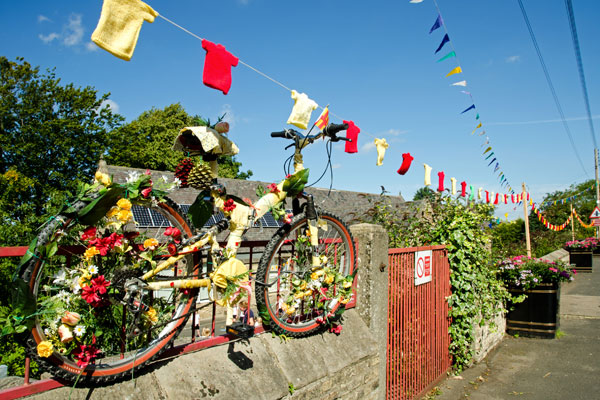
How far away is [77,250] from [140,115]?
38300 mm

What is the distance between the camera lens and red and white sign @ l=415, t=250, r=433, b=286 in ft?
15.3

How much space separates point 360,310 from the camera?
3.76 meters

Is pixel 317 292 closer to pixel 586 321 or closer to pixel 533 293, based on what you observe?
pixel 533 293

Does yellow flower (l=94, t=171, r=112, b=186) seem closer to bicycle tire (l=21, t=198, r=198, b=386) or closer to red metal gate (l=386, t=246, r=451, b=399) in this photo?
bicycle tire (l=21, t=198, r=198, b=386)

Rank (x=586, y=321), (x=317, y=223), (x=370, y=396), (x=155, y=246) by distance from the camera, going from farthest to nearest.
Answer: (x=586, y=321)
(x=370, y=396)
(x=317, y=223)
(x=155, y=246)

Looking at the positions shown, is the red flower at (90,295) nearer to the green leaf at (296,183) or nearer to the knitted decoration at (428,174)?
the green leaf at (296,183)

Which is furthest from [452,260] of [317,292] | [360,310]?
[317,292]

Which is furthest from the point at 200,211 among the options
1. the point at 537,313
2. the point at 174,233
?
the point at 537,313

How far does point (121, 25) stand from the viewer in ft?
6.55

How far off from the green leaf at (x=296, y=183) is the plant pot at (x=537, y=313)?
598 centimetres

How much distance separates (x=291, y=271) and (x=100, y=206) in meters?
1.51

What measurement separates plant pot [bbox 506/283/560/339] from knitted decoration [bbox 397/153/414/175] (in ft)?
10.1

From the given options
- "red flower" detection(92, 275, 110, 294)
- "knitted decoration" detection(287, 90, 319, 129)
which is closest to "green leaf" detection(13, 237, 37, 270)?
"red flower" detection(92, 275, 110, 294)

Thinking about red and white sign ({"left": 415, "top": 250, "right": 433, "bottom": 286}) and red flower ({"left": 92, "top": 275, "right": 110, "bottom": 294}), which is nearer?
red flower ({"left": 92, "top": 275, "right": 110, "bottom": 294})
